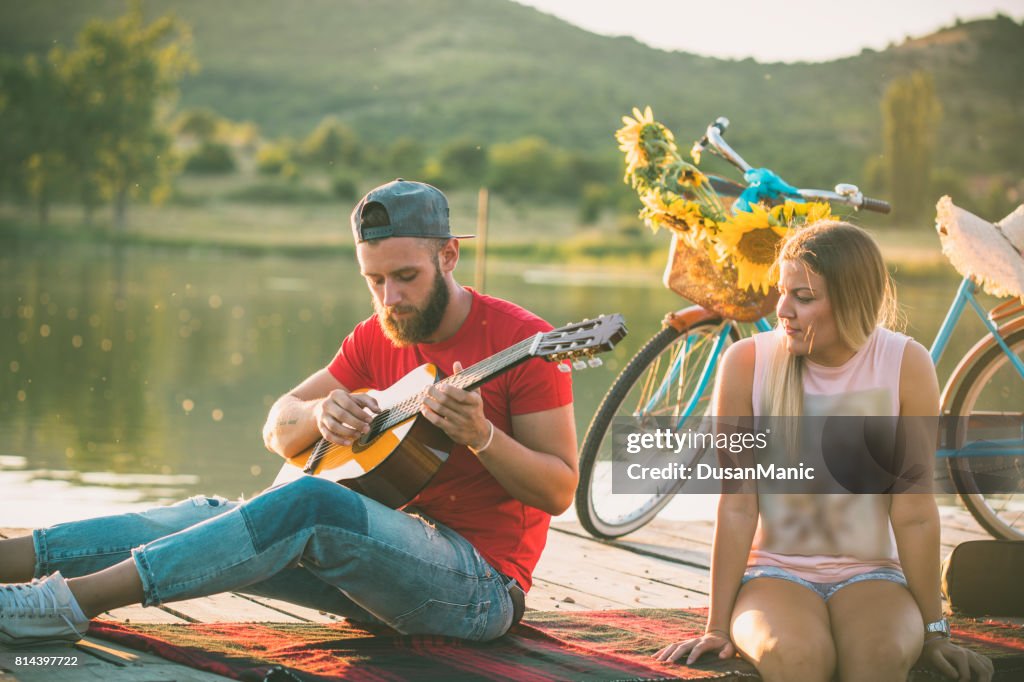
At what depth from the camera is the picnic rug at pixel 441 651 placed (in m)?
2.55

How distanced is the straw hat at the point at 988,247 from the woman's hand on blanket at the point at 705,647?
1608 mm

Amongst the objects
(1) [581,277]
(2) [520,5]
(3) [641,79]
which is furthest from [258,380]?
(2) [520,5]

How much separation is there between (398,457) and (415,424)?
8 cm

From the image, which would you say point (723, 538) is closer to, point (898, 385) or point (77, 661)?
point (898, 385)

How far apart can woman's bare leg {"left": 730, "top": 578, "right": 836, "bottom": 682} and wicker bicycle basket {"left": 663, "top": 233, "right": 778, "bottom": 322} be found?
1.44 metres

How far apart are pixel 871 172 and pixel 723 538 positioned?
56530 mm

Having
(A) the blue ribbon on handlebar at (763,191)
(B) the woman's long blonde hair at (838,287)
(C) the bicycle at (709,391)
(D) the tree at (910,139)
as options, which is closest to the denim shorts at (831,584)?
(B) the woman's long blonde hair at (838,287)

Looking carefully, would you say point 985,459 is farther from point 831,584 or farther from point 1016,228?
point 831,584

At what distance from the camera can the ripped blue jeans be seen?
244cm

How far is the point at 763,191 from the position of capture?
3.89 metres

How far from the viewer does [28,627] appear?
7.98 feet

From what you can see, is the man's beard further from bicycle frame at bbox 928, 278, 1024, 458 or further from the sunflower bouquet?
bicycle frame at bbox 928, 278, 1024, 458

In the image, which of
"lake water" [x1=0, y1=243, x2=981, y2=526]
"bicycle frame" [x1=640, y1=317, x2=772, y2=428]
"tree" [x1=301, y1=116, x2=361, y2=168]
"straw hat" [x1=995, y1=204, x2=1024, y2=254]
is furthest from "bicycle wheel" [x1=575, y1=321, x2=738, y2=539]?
"tree" [x1=301, y1=116, x2=361, y2=168]

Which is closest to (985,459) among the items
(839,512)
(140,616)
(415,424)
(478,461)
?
(839,512)
